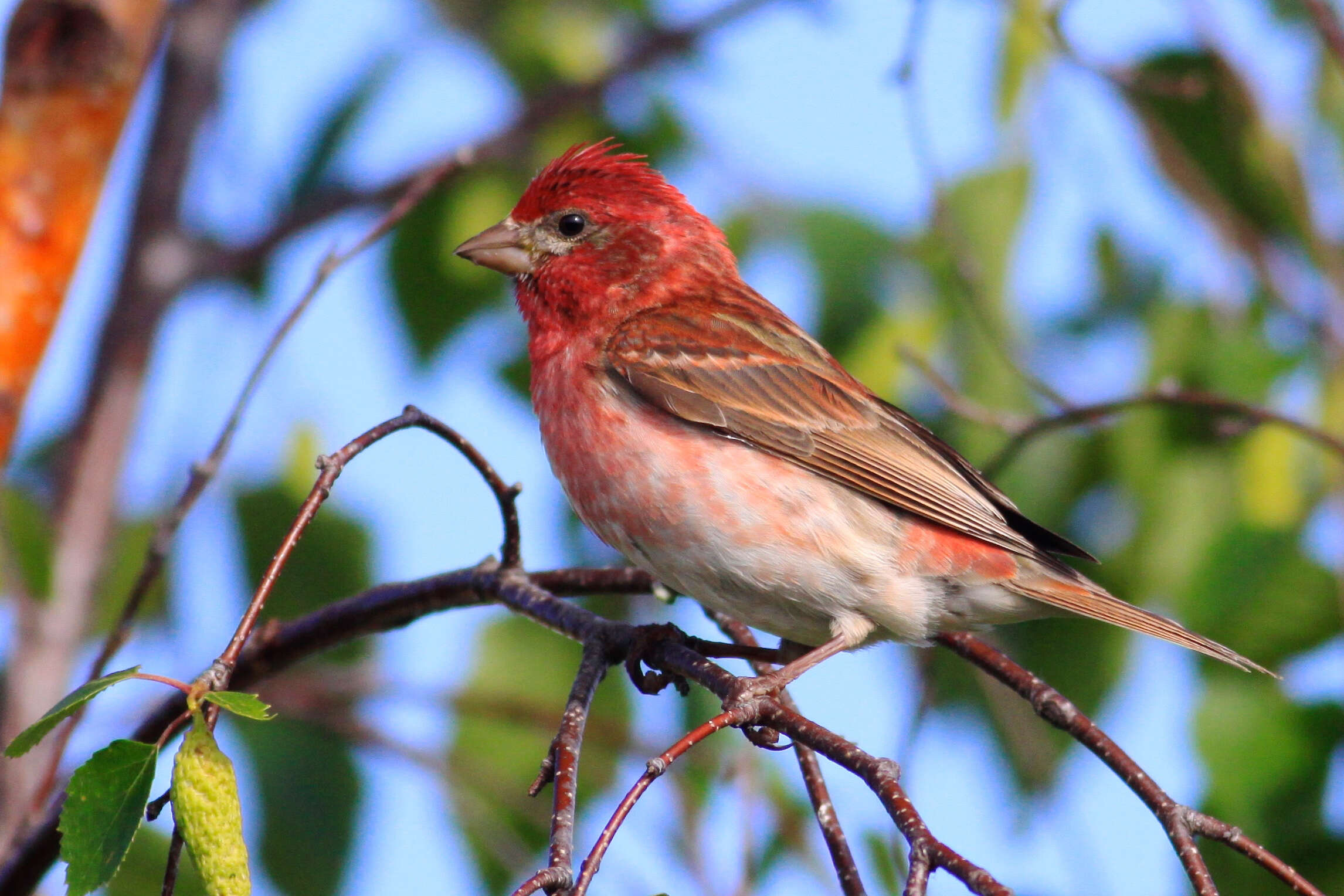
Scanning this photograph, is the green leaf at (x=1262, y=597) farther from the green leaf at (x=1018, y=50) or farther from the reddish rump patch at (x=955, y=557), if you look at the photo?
the green leaf at (x=1018, y=50)

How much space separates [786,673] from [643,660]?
1.29 feet

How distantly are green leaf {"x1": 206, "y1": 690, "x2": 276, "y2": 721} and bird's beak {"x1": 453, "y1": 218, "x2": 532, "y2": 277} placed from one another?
123 inches

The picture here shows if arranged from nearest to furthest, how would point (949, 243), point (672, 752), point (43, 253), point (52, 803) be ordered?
1. point (672, 752)
2. point (52, 803)
3. point (43, 253)
4. point (949, 243)

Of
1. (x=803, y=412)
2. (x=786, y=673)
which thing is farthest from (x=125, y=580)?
(x=786, y=673)

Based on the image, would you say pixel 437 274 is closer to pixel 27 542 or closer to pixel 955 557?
pixel 27 542

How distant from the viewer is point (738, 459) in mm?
4590

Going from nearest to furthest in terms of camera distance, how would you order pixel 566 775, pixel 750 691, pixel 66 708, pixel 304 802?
pixel 66 708 → pixel 566 775 → pixel 750 691 → pixel 304 802

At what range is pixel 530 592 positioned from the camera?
11.9 feet

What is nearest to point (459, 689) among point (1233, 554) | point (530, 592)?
point (530, 592)

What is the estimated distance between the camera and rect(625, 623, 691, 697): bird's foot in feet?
11.5

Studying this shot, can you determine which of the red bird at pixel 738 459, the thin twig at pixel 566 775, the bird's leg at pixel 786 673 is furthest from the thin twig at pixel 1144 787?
the thin twig at pixel 566 775

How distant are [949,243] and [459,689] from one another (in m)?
2.18

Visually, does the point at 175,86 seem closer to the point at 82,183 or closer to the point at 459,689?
the point at 82,183

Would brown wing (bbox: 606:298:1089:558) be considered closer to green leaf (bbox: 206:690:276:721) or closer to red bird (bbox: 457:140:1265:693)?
red bird (bbox: 457:140:1265:693)
